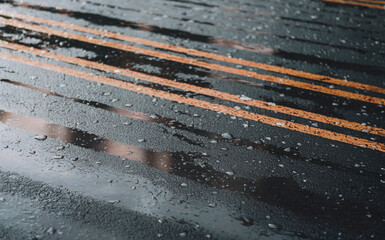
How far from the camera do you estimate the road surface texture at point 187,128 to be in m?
2.69

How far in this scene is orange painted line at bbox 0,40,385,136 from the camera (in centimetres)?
372

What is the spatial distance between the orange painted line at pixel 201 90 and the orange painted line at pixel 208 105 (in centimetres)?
17

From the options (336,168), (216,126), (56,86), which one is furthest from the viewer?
(56,86)

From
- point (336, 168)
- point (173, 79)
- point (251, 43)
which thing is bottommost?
point (336, 168)

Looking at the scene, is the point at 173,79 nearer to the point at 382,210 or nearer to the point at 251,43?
the point at 251,43

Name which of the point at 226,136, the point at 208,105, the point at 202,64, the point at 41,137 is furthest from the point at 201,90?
the point at 41,137

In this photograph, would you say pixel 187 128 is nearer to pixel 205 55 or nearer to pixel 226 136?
pixel 226 136

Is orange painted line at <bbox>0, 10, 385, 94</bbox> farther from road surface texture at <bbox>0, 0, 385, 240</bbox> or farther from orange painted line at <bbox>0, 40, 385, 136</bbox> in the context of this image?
orange painted line at <bbox>0, 40, 385, 136</bbox>

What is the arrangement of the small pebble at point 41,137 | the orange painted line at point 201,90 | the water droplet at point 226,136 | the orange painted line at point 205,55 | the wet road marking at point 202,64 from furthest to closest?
the orange painted line at point 205,55
the wet road marking at point 202,64
the orange painted line at point 201,90
the water droplet at point 226,136
the small pebble at point 41,137

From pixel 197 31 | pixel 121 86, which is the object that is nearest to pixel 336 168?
pixel 121 86

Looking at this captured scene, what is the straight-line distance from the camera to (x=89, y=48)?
4906 mm

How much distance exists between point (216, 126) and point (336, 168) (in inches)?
45.8

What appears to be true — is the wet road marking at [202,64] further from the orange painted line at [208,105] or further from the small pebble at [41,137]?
the small pebble at [41,137]

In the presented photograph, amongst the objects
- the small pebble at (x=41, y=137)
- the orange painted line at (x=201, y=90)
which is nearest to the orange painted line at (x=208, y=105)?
the orange painted line at (x=201, y=90)
